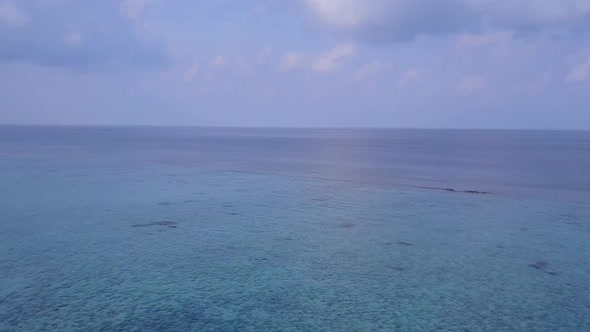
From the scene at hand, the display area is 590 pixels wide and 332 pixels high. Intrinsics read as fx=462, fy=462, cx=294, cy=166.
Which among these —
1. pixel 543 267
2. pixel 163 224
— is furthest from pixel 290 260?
pixel 543 267

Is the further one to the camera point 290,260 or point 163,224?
point 163,224

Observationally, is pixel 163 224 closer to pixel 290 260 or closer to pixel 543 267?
pixel 290 260

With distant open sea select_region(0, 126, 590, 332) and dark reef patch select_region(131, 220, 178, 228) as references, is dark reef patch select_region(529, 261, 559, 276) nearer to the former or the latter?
distant open sea select_region(0, 126, 590, 332)

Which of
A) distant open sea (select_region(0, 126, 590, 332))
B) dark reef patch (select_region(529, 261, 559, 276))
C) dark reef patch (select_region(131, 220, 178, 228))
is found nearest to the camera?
distant open sea (select_region(0, 126, 590, 332))

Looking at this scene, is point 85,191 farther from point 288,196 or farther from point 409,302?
point 409,302

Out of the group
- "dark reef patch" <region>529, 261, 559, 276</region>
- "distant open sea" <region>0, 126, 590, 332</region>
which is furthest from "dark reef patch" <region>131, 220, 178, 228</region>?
"dark reef patch" <region>529, 261, 559, 276</region>

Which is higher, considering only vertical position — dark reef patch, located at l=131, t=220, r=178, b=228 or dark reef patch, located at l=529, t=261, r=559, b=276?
dark reef patch, located at l=529, t=261, r=559, b=276

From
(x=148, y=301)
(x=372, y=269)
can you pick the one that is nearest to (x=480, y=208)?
(x=372, y=269)

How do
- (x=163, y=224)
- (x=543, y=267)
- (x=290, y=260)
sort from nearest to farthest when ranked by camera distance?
(x=543, y=267)
(x=290, y=260)
(x=163, y=224)

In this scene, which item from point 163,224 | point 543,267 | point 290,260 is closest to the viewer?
point 543,267

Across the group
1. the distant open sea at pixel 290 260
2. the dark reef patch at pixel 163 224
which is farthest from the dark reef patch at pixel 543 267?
the dark reef patch at pixel 163 224

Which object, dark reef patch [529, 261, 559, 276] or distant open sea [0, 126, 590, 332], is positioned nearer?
distant open sea [0, 126, 590, 332]

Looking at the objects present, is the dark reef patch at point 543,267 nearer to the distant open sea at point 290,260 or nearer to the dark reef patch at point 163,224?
the distant open sea at point 290,260
